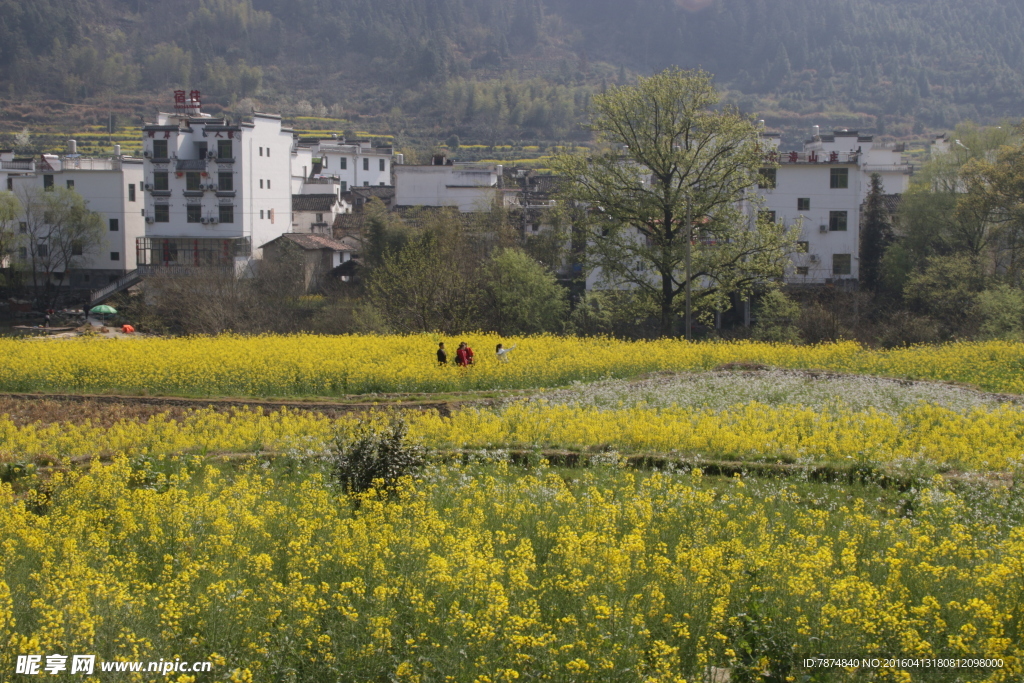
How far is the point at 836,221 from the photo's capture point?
178ft

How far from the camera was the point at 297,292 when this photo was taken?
57000mm

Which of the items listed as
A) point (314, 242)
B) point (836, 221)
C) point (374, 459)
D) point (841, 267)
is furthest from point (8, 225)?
point (374, 459)

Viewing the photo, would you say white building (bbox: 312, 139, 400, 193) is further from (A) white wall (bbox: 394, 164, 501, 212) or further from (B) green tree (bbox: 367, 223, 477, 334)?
(B) green tree (bbox: 367, 223, 477, 334)

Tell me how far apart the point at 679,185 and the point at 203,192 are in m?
35.9

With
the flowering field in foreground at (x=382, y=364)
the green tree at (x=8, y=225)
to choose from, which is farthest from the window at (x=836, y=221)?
the green tree at (x=8, y=225)

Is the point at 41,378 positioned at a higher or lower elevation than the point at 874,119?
lower

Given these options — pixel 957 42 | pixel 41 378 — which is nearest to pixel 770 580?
pixel 41 378

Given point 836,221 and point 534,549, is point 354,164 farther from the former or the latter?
point 534,549

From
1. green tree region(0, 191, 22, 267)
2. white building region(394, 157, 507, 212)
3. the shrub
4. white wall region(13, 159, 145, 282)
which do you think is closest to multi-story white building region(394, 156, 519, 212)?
white building region(394, 157, 507, 212)

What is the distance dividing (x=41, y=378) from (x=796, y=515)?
21222 millimetres

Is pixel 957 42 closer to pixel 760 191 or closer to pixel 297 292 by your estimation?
pixel 760 191

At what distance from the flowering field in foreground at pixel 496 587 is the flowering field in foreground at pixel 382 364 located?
13.9 m

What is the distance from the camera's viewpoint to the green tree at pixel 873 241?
179 feet

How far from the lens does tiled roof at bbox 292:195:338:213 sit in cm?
7150
